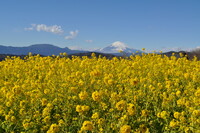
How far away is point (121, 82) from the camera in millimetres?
6941

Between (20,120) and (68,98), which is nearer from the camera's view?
(20,120)

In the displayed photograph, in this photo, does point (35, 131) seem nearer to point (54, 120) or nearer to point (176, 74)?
point (54, 120)

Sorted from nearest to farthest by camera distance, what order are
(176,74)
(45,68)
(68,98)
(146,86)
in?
(68,98)
(146,86)
(176,74)
(45,68)

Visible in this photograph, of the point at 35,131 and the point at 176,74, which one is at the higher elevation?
the point at 176,74

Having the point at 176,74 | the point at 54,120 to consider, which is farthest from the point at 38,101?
the point at 176,74

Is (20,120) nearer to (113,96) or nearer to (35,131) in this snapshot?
(35,131)

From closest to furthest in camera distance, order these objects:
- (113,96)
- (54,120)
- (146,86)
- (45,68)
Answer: (113,96) < (54,120) < (146,86) < (45,68)

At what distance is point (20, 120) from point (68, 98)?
3.44ft

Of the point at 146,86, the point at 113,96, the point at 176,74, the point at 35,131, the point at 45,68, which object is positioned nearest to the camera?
the point at 35,131

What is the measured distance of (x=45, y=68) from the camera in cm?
996

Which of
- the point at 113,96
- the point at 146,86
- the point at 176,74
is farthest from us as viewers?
the point at 176,74

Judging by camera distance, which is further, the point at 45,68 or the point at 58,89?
the point at 45,68

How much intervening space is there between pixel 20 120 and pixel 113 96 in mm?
1736

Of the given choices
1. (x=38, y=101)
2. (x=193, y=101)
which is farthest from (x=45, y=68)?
(x=193, y=101)
